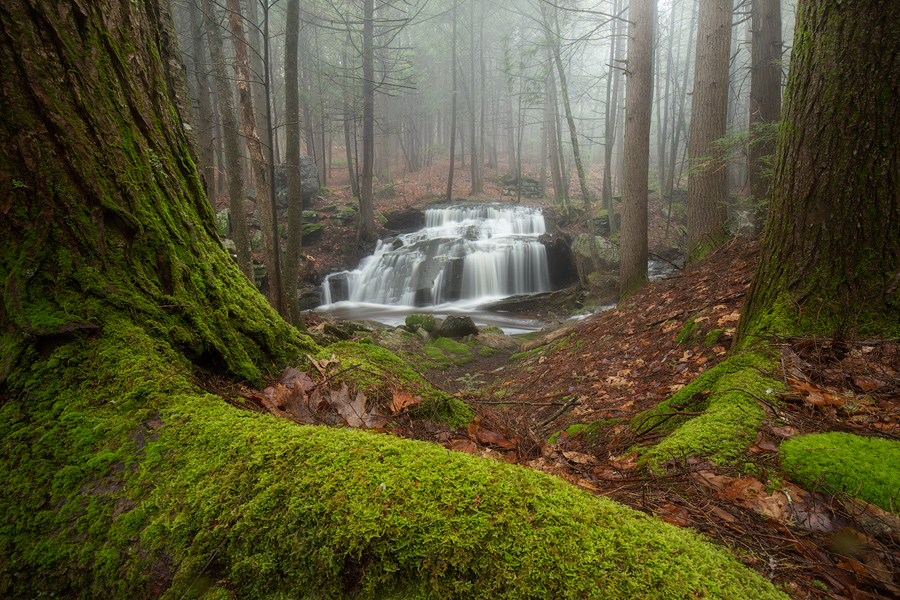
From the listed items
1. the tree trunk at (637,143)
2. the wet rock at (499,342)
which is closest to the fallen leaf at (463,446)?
the wet rock at (499,342)

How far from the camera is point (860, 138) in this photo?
99.4 inches

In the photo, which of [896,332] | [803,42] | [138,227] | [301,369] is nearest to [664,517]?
[301,369]

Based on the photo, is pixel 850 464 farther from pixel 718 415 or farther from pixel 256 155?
pixel 256 155

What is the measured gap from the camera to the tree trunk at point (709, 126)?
8289mm

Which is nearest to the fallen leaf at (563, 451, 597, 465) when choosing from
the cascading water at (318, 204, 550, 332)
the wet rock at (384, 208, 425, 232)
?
the cascading water at (318, 204, 550, 332)

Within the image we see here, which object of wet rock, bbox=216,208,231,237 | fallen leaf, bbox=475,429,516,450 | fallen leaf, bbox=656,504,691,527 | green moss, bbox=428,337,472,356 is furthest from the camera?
wet rock, bbox=216,208,231,237

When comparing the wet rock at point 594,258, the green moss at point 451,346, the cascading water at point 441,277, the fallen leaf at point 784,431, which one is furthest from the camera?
the cascading water at point 441,277

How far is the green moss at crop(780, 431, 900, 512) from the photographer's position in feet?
5.15

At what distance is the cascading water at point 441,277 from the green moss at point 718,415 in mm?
11942

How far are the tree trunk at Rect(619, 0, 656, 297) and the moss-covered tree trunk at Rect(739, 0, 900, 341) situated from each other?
6.16 m

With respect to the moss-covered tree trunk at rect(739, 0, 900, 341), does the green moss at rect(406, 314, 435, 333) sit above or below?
below

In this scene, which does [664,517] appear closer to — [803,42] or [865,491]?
[865,491]

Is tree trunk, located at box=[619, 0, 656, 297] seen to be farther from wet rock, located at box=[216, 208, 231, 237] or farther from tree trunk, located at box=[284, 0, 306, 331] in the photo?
wet rock, located at box=[216, 208, 231, 237]

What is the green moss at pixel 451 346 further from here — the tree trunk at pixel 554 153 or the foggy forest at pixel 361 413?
the tree trunk at pixel 554 153
